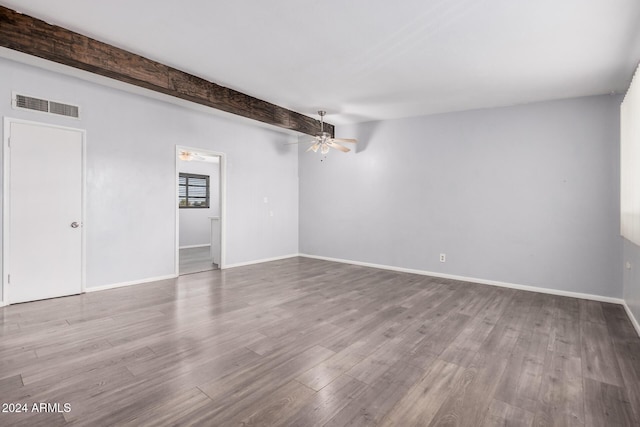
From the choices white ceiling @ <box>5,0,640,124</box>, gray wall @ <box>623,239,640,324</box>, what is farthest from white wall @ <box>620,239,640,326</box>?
white ceiling @ <box>5,0,640,124</box>

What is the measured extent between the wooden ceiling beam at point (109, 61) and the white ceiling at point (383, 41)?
11cm

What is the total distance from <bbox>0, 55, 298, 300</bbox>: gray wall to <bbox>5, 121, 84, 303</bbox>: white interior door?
139 mm

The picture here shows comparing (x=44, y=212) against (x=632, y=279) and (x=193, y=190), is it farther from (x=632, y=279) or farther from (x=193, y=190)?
(x=632, y=279)

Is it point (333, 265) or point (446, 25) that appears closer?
point (446, 25)

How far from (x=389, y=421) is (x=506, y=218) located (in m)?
4.14

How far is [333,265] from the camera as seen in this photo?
21.1ft

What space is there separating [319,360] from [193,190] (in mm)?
8200

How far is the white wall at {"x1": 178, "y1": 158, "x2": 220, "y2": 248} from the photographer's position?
9.20 metres

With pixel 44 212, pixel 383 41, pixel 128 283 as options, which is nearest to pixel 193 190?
pixel 128 283

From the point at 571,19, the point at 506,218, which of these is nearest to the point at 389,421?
the point at 571,19

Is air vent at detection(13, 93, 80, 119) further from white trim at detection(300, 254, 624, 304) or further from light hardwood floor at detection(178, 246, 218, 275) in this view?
white trim at detection(300, 254, 624, 304)

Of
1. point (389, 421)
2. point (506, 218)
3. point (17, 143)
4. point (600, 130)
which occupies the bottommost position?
point (389, 421)

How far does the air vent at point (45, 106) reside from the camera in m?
3.76

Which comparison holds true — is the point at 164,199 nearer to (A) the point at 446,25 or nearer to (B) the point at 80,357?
(B) the point at 80,357
